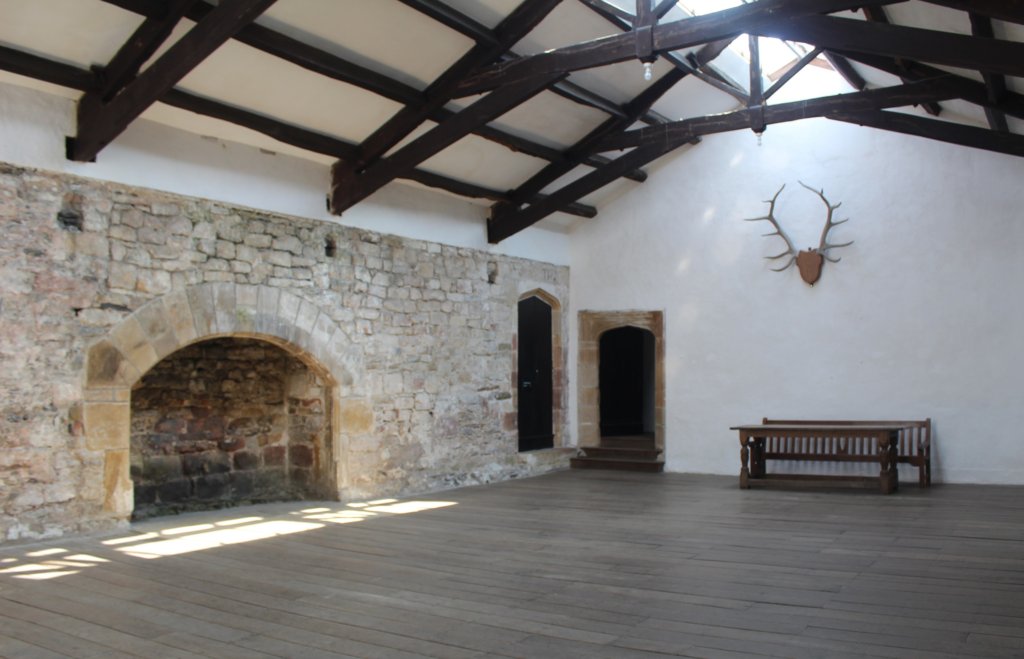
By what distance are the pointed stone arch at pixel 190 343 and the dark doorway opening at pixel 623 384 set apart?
452cm

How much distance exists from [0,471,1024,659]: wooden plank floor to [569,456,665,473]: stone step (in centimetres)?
249

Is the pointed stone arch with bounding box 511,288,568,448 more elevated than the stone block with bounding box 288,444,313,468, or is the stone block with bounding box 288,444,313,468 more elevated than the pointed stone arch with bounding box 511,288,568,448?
the pointed stone arch with bounding box 511,288,568,448

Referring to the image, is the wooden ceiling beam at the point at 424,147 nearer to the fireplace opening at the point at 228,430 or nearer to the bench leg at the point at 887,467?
the fireplace opening at the point at 228,430

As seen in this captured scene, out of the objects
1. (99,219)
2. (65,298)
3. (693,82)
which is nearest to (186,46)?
(99,219)

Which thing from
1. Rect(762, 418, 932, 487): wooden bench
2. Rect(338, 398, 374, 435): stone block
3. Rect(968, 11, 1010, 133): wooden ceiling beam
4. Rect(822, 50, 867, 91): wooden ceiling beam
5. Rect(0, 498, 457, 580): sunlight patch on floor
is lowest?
Rect(0, 498, 457, 580): sunlight patch on floor

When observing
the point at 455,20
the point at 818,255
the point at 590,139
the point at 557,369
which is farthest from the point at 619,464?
the point at 455,20

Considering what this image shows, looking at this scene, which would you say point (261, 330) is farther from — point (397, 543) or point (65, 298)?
point (397, 543)

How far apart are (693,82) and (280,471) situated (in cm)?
556

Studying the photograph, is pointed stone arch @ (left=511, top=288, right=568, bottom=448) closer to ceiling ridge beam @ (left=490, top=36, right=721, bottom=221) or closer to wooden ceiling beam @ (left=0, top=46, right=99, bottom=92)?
ceiling ridge beam @ (left=490, top=36, right=721, bottom=221)

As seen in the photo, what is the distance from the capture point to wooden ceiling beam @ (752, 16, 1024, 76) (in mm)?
4668

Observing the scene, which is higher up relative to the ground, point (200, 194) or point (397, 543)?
point (200, 194)

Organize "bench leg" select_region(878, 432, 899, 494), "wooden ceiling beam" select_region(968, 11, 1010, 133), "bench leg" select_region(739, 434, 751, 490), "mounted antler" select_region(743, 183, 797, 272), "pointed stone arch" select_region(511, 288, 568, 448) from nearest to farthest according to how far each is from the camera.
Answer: "wooden ceiling beam" select_region(968, 11, 1010, 133)
"bench leg" select_region(878, 432, 899, 494)
"bench leg" select_region(739, 434, 751, 490)
"mounted antler" select_region(743, 183, 797, 272)
"pointed stone arch" select_region(511, 288, 568, 448)

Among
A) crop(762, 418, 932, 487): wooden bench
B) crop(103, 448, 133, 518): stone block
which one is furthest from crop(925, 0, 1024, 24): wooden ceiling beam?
crop(103, 448, 133, 518): stone block

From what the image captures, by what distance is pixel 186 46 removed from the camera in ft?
16.3
